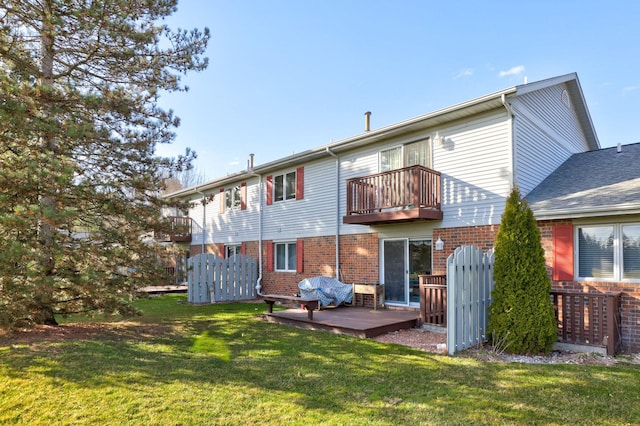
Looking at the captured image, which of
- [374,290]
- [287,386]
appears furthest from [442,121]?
[287,386]

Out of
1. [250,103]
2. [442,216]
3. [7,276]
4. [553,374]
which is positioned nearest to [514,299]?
[553,374]

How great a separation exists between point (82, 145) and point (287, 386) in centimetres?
632

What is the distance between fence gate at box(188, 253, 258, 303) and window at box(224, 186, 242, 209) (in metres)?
3.29

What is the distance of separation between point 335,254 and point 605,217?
23.6 feet

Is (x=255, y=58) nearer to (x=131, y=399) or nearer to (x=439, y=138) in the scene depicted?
(x=439, y=138)

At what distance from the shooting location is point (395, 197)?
1005cm

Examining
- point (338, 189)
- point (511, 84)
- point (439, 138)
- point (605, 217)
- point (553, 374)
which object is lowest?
point (553, 374)

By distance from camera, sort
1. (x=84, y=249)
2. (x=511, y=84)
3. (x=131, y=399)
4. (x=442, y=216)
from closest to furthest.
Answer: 1. (x=131, y=399)
2. (x=84, y=249)
3. (x=511, y=84)
4. (x=442, y=216)

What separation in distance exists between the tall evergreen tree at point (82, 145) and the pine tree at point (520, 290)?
6.83 meters

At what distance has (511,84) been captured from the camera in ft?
28.2

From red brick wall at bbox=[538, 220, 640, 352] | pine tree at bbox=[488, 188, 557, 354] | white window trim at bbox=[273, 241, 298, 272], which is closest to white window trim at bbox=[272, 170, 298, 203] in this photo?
white window trim at bbox=[273, 241, 298, 272]

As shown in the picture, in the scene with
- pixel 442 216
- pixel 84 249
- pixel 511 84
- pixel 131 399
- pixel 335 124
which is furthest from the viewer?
pixel 335 124

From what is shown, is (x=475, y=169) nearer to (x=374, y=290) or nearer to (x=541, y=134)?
(x=541, y=134)

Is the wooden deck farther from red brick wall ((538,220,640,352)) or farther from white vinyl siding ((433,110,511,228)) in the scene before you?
red brick wall ((538,220,640,352))
